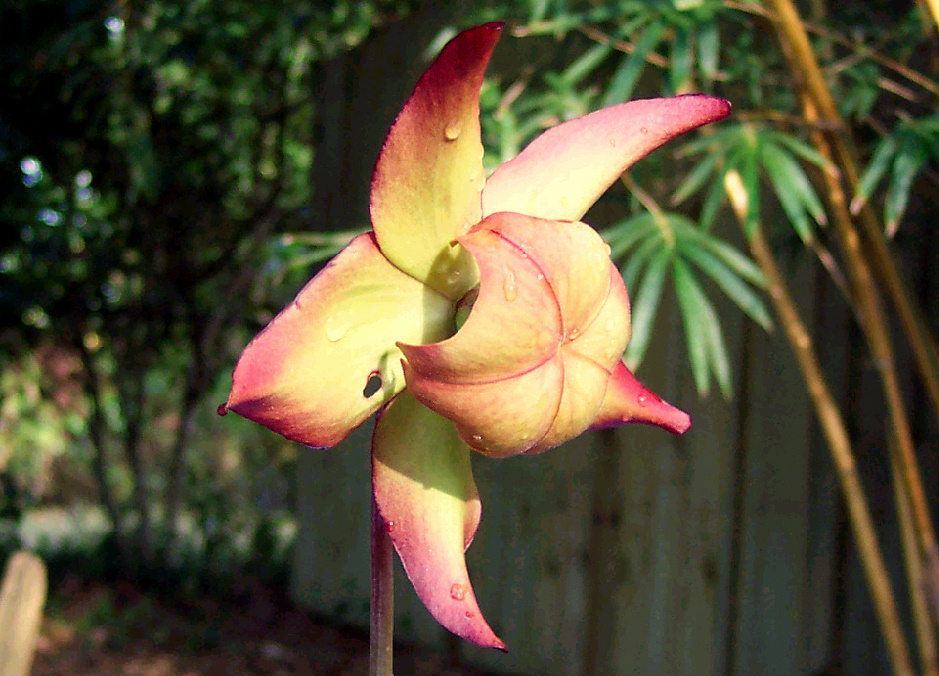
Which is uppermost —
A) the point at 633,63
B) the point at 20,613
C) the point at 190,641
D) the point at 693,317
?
the point at 633,63

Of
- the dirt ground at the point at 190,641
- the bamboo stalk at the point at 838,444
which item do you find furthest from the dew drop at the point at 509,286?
the dirt ground at the point at 190,641

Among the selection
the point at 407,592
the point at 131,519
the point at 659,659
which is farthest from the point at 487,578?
the point at 131,519

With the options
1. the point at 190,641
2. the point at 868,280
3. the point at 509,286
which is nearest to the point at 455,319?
the point at 509,286

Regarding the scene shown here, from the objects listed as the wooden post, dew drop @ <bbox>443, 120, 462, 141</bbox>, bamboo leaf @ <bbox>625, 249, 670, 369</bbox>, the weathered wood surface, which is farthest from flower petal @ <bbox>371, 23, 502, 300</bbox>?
the weathered wood surface

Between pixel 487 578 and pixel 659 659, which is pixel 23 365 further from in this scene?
pixel 659 659

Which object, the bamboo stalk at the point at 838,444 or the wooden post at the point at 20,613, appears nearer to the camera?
the wooden post at the point at 20,613

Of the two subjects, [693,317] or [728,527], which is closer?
[693,317]

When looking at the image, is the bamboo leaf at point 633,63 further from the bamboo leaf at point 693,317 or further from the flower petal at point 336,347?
the flower petal at point 336,347

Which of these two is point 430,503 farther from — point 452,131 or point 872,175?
point 872,175
